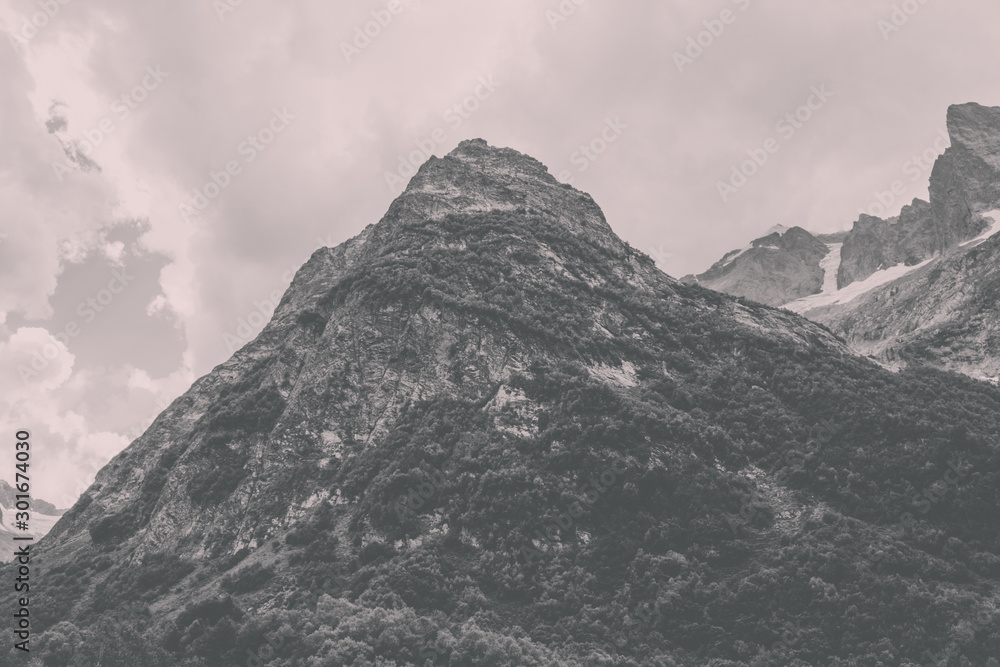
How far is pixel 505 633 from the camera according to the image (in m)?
64.6

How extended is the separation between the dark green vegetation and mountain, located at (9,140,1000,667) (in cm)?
25

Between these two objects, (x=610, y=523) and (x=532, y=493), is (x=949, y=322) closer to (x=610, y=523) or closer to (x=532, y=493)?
(x=610, y=523)

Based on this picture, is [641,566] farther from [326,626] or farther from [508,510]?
[326,626]

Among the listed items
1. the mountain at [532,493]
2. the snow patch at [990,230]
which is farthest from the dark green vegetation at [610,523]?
the snow patch at [990,230]

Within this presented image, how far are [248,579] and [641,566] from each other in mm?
34743

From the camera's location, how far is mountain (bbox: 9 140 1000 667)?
63.9 meters

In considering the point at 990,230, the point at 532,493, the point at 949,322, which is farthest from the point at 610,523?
the point at 990,230

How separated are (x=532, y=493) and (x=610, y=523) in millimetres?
7473

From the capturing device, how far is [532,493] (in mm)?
73688

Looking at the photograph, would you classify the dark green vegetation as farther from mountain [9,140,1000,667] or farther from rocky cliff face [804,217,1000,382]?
rocky cliff face [804,217,1000,382]

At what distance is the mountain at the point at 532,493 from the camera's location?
2517 inches

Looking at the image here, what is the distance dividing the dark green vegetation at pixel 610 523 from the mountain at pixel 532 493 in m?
0.25

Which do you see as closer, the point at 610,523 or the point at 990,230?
the point at 610,523

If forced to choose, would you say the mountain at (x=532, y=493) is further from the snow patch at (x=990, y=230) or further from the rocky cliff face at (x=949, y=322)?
the snow patch at (x=990, y=230)
